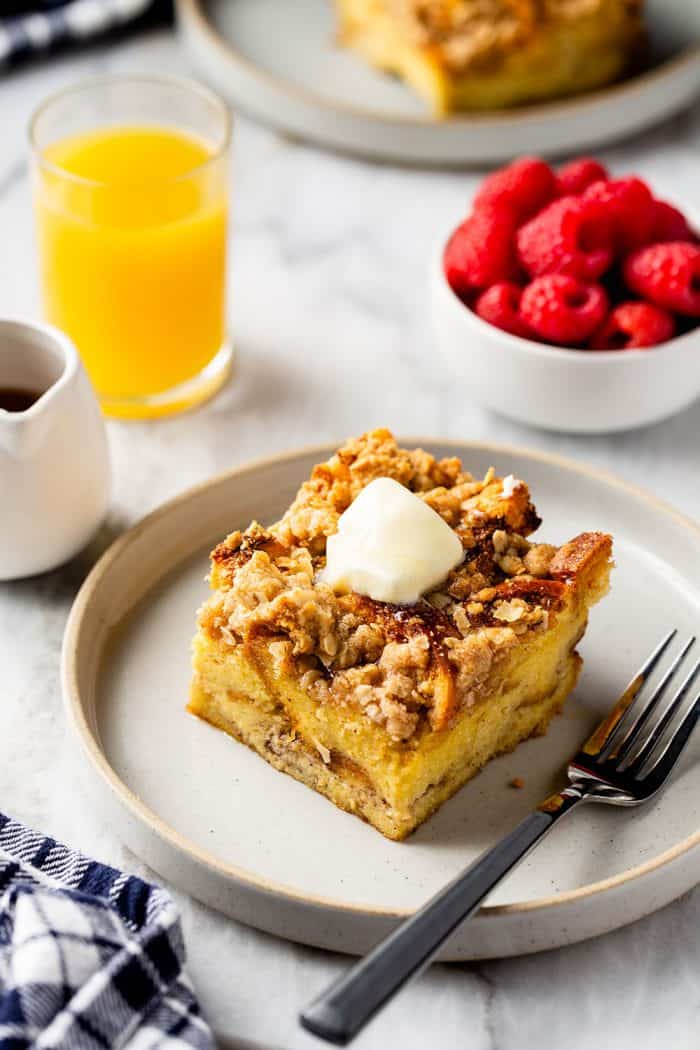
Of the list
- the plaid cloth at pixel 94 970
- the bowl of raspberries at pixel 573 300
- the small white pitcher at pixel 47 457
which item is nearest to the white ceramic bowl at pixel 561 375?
the bowl of raspberries at pixel 573 300

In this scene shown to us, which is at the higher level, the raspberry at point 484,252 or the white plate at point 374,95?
the raspberry at point 484,252

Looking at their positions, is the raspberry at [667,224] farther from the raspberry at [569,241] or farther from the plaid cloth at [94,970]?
the plaid cloth at [94,970]

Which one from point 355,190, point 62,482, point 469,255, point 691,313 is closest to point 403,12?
point 355,190

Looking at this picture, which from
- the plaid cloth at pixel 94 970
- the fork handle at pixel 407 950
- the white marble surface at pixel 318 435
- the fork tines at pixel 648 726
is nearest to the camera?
the fork handle at pixel 407 950

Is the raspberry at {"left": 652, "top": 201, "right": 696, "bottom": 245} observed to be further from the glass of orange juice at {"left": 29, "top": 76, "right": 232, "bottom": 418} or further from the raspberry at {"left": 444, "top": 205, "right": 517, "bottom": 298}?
the glass of orange juice at {"left": 29, "top": 76, "right": 232, "bottom": 418}

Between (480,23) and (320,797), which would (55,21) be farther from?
(320,797)

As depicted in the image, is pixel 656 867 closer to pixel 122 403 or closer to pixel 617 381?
pixel 617 381
